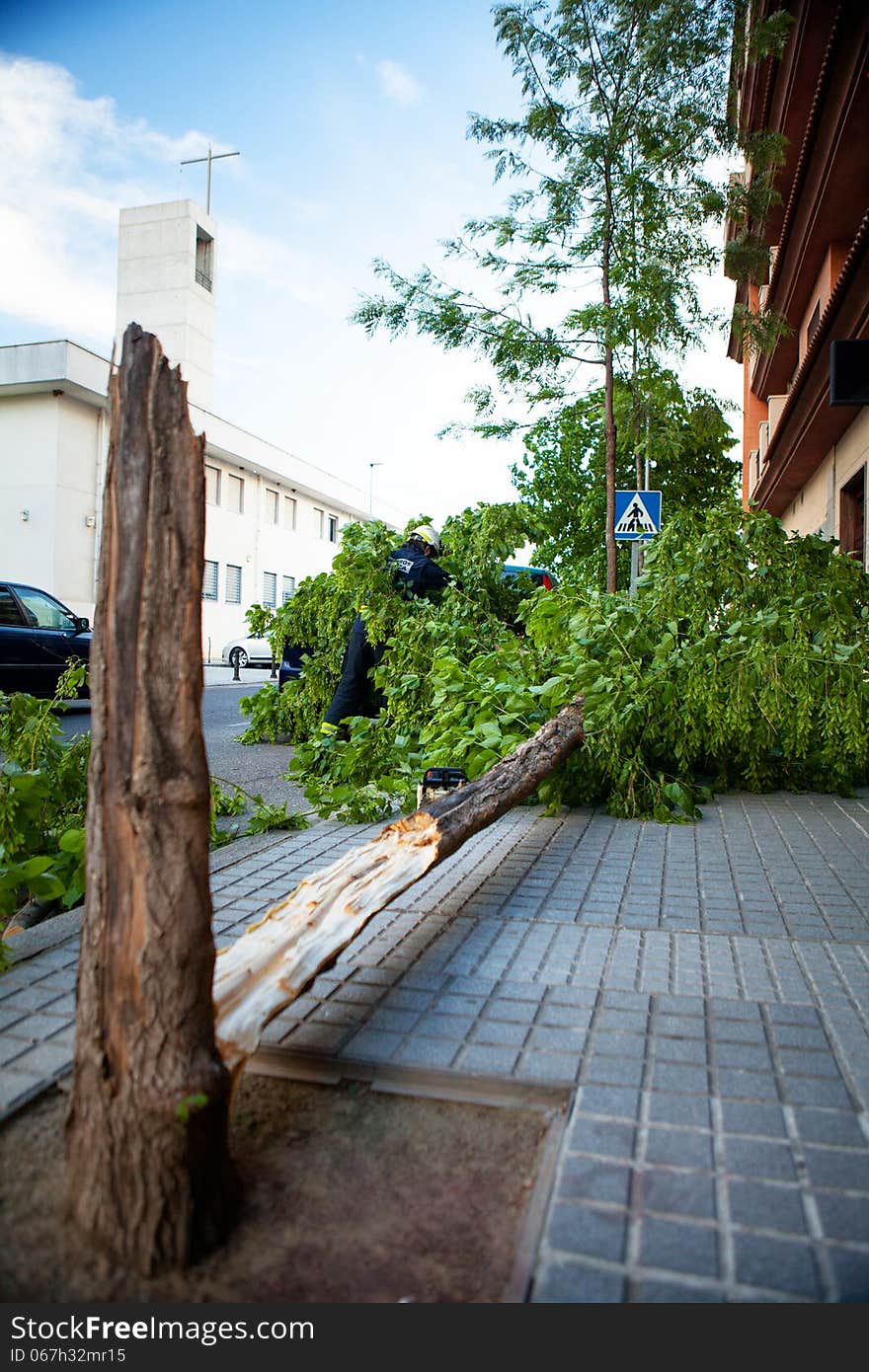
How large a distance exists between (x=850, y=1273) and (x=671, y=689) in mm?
4815

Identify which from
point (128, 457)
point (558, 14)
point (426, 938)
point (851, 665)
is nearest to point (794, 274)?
point (558, 14)

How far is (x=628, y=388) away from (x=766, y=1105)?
425 inches

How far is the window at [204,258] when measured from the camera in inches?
1334

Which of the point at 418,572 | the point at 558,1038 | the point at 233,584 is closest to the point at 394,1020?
the point at 558,1038

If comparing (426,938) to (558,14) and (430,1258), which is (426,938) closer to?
(430,1258)

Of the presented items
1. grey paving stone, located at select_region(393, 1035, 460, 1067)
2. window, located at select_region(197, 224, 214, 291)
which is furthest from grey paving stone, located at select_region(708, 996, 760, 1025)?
window, located at select_region(197, 224, 214, 291)

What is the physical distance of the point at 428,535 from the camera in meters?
9.13

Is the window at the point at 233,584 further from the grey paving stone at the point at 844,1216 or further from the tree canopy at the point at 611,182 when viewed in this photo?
the grey paving stone at the point at 844,1216

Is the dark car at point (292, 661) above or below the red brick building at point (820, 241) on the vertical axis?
below

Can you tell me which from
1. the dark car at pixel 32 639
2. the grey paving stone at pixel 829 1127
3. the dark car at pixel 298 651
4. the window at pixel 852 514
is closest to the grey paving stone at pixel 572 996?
the grey paving stone at pixel 829 1127

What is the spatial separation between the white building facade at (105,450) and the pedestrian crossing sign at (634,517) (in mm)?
12320

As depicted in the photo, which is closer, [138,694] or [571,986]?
[138,694]

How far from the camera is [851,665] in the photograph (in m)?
6.09

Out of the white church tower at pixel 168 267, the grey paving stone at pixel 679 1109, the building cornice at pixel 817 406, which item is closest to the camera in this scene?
the grey paving stone at pixel 679 1109
